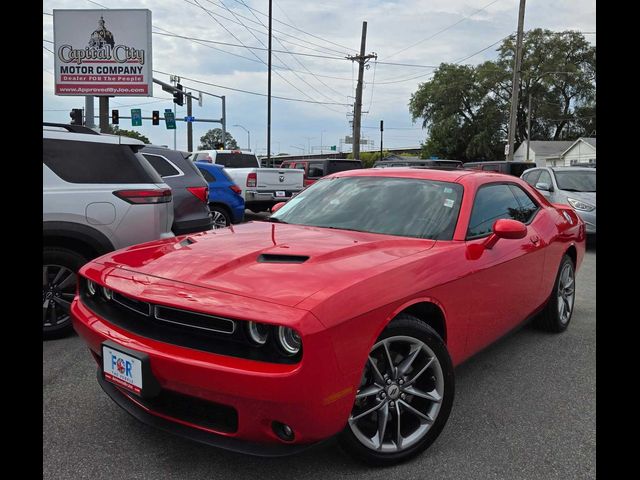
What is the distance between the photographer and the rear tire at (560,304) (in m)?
4.63

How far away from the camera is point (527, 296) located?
3943mm

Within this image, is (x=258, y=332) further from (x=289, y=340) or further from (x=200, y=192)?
(x=200, y=192)

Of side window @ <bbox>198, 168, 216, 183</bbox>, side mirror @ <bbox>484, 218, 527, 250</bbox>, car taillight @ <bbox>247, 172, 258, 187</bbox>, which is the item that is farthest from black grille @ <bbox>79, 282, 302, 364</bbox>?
car taillight @ <bbox>247, 172, 258, 187</bbox>

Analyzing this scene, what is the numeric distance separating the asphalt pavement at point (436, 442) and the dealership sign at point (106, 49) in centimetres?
1854

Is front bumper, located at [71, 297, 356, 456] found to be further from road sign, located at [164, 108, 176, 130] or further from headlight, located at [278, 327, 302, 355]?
road sign, located at [164, 108, 176, 130]

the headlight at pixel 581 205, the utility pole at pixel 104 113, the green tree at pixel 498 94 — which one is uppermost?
the green tree at pixel 498 94

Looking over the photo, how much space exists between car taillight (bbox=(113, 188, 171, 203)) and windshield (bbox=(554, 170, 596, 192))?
342 inches

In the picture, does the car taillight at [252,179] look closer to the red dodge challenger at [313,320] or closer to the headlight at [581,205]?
the headlight at [581,205]

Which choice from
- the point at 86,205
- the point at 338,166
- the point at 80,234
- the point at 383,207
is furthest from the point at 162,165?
the point at 338,166

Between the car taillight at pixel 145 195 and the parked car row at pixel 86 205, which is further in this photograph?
the car taillight at pixel 145 195

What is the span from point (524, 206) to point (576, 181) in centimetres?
740

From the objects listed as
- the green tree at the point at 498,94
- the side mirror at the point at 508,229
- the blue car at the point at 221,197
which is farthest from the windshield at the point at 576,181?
the green tree at the point at 498,94
